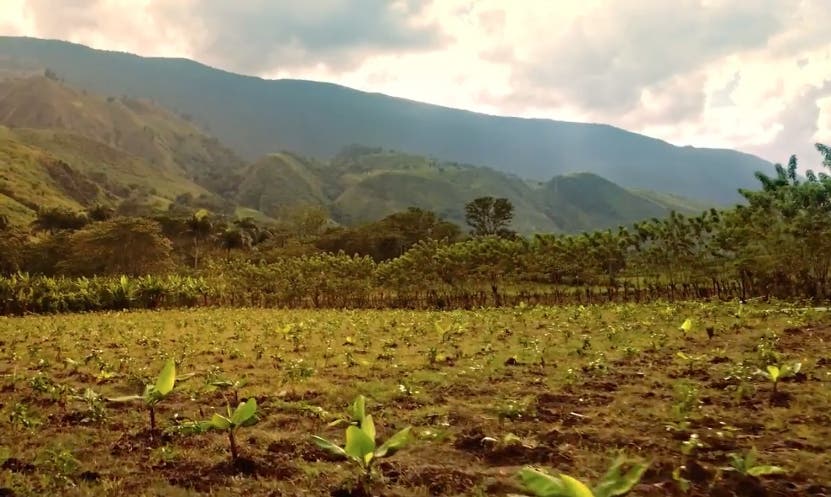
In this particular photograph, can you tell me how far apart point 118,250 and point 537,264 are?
158 ft

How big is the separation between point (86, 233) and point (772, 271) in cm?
6925

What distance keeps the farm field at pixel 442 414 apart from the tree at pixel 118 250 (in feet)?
169

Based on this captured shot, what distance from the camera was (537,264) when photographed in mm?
48250

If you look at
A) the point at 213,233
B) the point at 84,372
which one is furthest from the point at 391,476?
the point at 213,233

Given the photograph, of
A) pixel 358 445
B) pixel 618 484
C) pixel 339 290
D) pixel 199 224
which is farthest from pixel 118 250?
pixel 618 484

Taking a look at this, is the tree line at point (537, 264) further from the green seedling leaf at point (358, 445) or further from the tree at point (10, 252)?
the green seedling leaf at point (358, 445)

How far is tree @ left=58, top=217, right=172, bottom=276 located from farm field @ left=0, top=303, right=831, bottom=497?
2034 inches

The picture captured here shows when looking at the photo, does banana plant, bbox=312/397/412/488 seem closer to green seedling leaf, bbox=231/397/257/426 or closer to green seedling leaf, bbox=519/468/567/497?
green seedling leaf, bbox=231/397/257/426

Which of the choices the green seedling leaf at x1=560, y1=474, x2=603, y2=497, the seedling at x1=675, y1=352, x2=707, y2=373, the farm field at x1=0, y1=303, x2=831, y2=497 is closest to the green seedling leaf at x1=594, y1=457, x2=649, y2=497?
the green seedling leaf at x1=560, y1=474, x2=603, y2=497

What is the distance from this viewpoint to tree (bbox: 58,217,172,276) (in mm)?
65250

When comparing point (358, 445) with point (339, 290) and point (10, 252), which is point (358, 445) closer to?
point (339, 290)

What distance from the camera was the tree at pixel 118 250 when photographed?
214 feet

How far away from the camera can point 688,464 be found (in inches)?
269

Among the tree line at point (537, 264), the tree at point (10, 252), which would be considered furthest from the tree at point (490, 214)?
the tree at point (10, 252)
